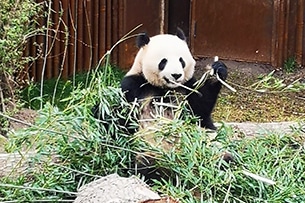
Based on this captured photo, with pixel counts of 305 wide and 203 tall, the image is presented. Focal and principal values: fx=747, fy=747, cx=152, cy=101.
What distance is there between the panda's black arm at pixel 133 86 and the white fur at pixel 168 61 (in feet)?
0.11

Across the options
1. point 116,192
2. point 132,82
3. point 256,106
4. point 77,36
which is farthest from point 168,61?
point 77,36

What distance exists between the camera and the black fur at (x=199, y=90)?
3699mm

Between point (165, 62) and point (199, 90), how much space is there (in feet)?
0.77

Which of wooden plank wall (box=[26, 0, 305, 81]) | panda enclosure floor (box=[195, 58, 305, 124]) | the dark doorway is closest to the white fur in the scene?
panda enclosure floor (box=[195, 58, 305, 124])

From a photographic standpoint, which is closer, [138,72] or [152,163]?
[152,163]

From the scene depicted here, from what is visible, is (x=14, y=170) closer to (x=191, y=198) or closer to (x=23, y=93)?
(x=191, y=198)

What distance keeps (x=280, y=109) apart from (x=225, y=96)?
58 cm

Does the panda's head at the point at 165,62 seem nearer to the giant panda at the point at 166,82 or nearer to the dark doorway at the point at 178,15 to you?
the giant panda at the point at 166,82

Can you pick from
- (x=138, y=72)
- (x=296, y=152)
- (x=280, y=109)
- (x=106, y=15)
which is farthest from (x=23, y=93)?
(x=296, y=152)

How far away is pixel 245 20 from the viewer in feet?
27.1

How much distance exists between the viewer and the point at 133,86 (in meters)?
3.70

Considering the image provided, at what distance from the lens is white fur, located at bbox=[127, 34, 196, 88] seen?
12.0 ft

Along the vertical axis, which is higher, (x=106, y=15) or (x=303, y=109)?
(x=106, y=15)

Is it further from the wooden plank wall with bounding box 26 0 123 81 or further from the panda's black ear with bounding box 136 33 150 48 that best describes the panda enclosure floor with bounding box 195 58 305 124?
the panda's black ear with bounding box 136 33 150 48
